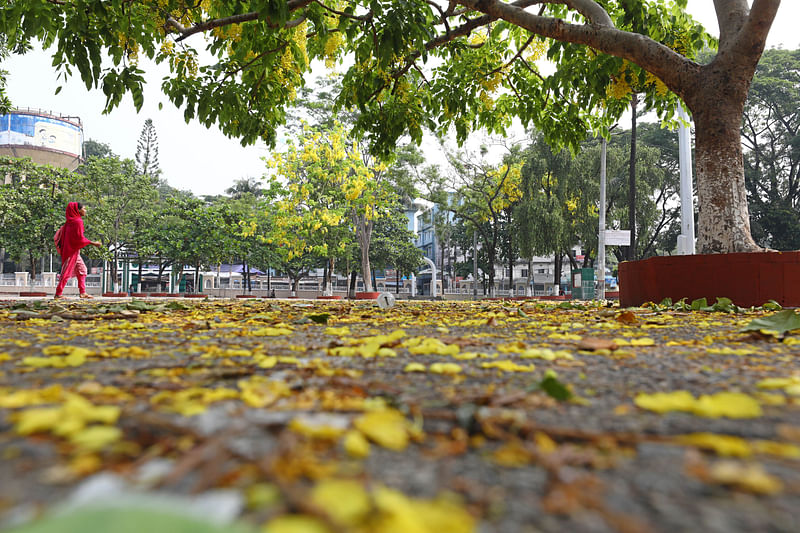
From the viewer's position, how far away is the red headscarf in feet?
27.3

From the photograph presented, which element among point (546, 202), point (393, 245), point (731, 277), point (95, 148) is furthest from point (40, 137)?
point (731, 277)

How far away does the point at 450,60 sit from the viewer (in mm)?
7594

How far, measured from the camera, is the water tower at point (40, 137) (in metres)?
40.2

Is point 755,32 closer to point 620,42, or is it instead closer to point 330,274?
point 620,42

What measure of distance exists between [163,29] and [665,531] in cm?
677

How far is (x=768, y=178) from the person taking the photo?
2575 cm

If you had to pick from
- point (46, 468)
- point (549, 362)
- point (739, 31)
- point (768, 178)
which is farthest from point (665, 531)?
point (768, 178)

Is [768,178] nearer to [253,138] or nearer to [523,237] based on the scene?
[523,237]

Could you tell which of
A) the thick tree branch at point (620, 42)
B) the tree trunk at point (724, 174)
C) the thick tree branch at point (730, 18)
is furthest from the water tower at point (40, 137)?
the tree trunk at point (724, 174)

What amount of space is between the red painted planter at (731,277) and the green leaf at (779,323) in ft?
7.43

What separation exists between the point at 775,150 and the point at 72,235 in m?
31.6

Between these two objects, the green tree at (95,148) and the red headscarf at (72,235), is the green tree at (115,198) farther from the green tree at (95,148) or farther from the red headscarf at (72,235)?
the green tree at (95,148)

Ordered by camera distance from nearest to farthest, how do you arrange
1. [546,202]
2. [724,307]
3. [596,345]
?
[596,345], [724,307], [546,202]

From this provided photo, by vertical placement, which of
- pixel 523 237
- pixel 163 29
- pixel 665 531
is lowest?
pixel 665 531
